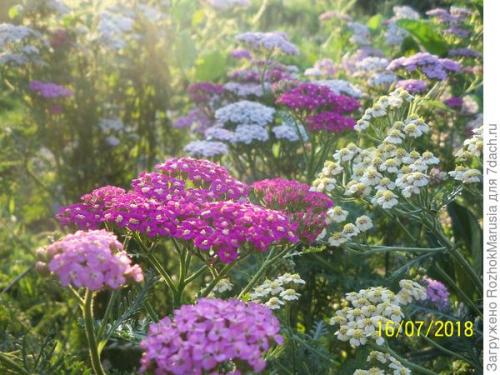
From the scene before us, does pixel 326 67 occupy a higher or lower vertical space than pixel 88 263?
lower

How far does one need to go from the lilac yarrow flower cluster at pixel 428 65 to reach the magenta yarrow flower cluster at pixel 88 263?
8.18ft

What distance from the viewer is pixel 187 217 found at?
2.26m

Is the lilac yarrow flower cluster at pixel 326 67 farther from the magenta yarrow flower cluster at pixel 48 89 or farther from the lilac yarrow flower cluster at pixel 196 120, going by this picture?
the magenta yarrow flower cluster at pixel 48 89

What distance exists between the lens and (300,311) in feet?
12.4

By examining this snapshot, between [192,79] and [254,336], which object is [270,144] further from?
[254,336]

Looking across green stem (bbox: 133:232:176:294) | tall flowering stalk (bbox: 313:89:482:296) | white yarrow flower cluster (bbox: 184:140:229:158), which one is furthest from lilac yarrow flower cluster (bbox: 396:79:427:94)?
green stem (bbox: 133:232:176:294)

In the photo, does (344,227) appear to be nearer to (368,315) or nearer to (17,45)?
(368,315)

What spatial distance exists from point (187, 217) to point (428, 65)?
210 cm

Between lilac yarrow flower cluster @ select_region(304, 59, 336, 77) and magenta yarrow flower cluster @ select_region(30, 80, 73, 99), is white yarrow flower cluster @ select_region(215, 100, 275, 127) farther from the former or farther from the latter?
lilac yarrow flower cluster @ select_region(304, 59, 336, 77)

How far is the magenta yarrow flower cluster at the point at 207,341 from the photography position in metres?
1.60

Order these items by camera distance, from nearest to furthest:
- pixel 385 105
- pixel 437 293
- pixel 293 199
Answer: pixel 293 199 < pixel 385 105 < pixel 437 293

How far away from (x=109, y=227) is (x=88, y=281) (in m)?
0.59

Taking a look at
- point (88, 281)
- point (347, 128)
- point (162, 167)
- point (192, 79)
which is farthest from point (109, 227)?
point (192, 79)

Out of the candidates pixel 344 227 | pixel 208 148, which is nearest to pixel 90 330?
pixel 344 227
